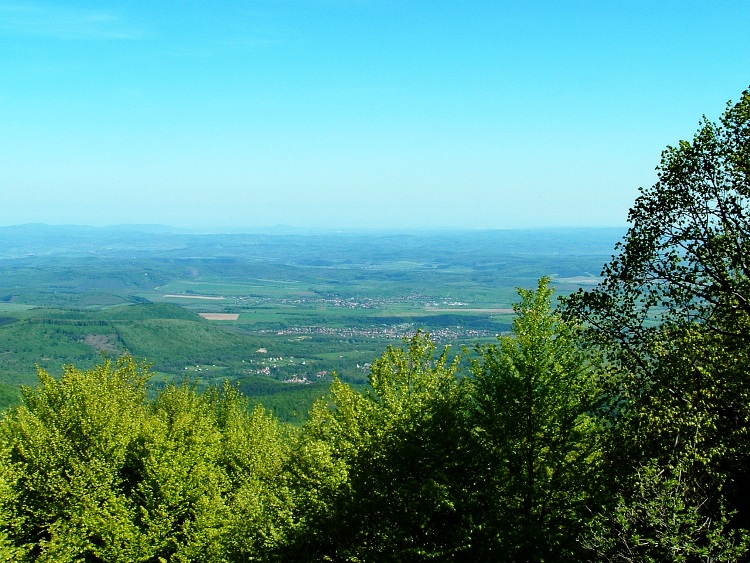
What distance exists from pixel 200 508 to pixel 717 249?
23163 mm

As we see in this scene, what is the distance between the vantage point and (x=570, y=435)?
18422 millimetres

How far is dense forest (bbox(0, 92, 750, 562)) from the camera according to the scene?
14.8 m

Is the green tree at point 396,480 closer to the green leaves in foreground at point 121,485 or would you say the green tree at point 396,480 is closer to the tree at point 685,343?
the green leaves in foreground at point 121,485

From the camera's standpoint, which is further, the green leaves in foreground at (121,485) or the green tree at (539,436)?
the green leaves in foreground at (121,485)

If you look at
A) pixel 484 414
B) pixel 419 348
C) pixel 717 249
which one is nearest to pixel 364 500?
pixel 484 414

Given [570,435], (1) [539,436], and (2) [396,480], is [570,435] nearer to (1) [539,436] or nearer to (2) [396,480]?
(1) [539,436]

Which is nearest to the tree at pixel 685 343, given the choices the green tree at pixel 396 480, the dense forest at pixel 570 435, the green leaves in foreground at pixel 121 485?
the dense forest at pixel 570 435

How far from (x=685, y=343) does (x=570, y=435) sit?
436 cm

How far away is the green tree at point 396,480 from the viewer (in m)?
18.1

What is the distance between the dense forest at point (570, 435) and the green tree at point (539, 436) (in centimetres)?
5

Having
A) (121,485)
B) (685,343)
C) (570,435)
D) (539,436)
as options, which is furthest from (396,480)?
(121,485)

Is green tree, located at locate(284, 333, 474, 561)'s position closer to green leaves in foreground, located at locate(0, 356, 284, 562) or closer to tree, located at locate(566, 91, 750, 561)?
green leaves in foreground, located at locate(0, 356, 284, 562)

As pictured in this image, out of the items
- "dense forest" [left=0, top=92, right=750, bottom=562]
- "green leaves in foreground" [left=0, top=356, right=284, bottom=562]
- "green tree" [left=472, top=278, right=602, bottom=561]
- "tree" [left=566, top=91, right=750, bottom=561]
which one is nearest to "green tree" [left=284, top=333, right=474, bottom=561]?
"dense forest" [left=0, top=92, right=750, bottom=562]

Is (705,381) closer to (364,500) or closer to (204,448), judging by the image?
(364,500)
